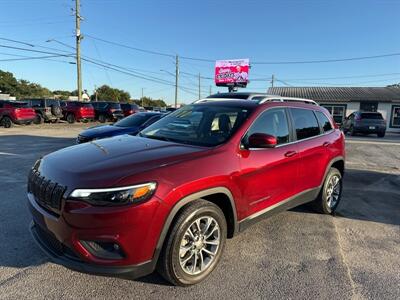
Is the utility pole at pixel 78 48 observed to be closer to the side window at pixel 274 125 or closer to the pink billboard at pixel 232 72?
the pink billboard at pixel 232 72

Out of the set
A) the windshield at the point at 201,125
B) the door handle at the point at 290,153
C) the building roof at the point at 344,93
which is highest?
the building roof at the point at 344,93

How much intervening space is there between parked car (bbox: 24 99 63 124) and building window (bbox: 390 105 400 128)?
31.1 meters

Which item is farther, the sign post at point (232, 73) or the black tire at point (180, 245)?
the sign post at point (232, 73)

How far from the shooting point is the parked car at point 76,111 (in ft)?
87.6

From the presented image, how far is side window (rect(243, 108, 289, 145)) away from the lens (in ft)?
13.2

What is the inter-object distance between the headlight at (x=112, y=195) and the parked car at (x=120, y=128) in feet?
17.9

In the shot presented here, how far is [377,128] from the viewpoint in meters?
21.6

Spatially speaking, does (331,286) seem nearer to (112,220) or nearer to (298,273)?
(298,273)

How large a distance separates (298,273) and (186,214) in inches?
55.8

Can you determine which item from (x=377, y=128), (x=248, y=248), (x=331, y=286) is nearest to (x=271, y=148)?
(x=248, y=248)

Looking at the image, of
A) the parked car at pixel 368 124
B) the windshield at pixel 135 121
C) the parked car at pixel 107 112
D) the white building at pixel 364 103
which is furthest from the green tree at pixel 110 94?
the windshield at pixel 135 121

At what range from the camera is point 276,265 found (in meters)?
3.72

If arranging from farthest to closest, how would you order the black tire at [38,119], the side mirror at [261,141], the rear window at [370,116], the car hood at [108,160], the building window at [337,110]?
the building window at [337,110]
the black tire at [38,119]
the rear window at [370,116]
the side mirror at [261,141]
the car hood at [108,160]

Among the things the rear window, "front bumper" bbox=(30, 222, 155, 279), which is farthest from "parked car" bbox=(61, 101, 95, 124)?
"front bumper" bbox=(30, 222, 155, 279)
